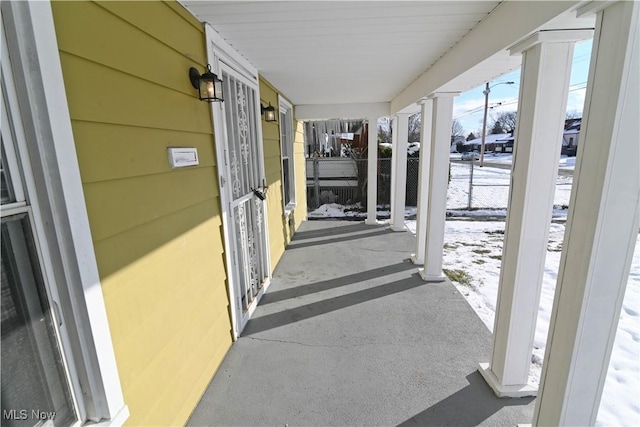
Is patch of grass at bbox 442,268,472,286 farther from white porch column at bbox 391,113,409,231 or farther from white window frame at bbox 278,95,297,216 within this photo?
white window frame at bbox 278,95,297,216

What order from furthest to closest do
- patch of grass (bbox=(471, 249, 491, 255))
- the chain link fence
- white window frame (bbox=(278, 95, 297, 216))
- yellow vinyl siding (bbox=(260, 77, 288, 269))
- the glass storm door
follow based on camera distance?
the chain link fence, white window frame (bbox=(278, 95, 297, 216)), patch of grass (bbox=(471, 249, 491, 255)), yellow vinyl siding (bbox=(260, 77, 288, 269)), the glass storm door

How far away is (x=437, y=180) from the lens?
327 cm

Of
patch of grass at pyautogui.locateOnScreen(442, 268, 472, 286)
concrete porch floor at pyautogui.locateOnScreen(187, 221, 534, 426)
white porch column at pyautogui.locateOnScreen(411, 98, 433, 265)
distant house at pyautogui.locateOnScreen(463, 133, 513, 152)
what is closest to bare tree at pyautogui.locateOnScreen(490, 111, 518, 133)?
distant house at pyautogui.locateOnScreen(463, 133, 513, 152)

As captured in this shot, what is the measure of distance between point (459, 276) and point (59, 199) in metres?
3.79

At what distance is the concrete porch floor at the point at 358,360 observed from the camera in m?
1.76

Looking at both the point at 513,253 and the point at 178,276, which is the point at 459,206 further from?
the point at 178,276

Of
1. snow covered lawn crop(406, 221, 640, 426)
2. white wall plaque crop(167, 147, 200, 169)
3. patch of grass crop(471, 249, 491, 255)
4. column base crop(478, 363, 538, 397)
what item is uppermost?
white wall plaque crop(167, 147, 200, 169)

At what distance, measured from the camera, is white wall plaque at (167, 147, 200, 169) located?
155 centimetres

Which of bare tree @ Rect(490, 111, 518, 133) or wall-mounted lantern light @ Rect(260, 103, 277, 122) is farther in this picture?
bare tree @ Rect(490, 111, 518, 133)

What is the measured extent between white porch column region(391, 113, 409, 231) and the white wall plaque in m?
4.10

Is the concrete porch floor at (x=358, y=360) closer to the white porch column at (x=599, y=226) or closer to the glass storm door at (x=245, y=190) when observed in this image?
the glass storm door at (x=245, y=190)

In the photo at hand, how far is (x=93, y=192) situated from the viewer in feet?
3.51

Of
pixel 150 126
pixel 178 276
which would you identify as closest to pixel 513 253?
pixel 178 276

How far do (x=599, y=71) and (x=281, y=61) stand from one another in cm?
240
